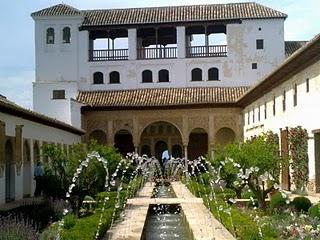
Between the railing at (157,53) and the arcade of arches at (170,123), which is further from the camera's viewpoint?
the railing at (157,53)

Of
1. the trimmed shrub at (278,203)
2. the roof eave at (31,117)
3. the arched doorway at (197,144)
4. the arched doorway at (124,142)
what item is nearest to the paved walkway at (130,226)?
the trimmed shrub at (278,203)

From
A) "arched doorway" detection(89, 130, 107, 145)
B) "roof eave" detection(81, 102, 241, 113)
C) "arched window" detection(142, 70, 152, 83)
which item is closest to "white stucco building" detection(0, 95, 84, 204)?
"roof eave" detection(81, 102, 241, 113)

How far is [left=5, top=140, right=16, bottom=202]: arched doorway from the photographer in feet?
70.4

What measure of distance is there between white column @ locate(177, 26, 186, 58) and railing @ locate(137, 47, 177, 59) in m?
0.45

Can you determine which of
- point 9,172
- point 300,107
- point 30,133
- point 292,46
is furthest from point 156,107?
point 9,172

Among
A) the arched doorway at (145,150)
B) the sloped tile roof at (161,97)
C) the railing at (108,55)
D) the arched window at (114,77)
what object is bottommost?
the arched doorway at (145,150)

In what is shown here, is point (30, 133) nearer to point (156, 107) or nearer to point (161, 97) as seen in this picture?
point (156, 107)

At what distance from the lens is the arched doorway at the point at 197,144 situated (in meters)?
44.4

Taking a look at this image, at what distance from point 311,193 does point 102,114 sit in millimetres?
21051

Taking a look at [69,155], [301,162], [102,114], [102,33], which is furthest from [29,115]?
[102,33]

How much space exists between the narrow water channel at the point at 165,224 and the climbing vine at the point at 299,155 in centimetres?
510

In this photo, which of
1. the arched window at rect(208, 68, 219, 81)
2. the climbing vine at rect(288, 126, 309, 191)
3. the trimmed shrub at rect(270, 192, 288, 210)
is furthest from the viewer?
the arched window at rect(208, 68, 219, 81)

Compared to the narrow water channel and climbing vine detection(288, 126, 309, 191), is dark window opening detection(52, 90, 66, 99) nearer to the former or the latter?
climbing vine detection(288, 126, 309, 191)

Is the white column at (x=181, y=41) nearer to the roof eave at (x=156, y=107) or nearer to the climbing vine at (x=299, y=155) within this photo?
the roof eave at (x=156, y=107)
